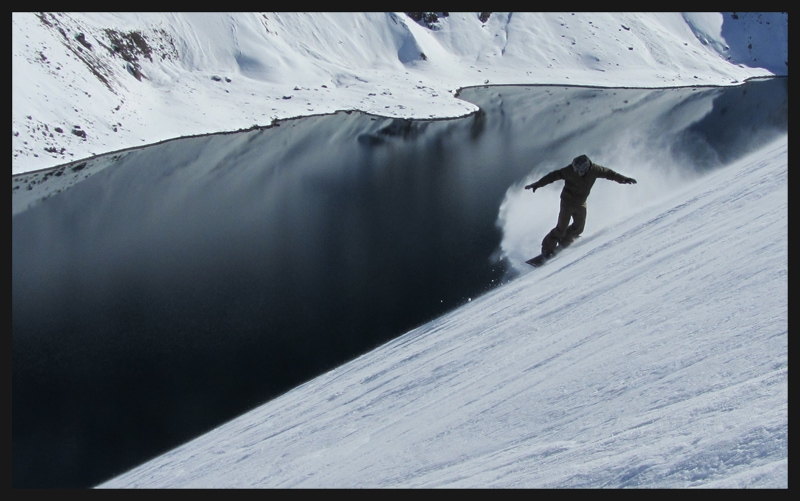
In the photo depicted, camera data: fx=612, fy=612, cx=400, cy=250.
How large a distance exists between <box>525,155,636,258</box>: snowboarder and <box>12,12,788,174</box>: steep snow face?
33.4 meters

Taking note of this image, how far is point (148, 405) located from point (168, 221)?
581 inches

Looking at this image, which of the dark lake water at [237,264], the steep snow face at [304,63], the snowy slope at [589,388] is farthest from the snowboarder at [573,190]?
the steep snow face at [304,63]

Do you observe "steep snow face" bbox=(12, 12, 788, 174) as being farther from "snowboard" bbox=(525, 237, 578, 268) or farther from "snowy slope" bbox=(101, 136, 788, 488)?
"snowy slope" bbox=(101, 136, 788, 488)

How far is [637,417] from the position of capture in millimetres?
5297

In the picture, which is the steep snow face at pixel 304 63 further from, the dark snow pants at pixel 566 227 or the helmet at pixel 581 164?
the helmet at pixel 581 164

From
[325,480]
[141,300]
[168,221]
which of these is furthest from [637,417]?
[168,221]

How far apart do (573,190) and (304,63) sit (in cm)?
6119

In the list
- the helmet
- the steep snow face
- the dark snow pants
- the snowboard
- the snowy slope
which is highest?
the steep snow face

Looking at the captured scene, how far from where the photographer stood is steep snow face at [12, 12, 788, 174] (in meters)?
43.1

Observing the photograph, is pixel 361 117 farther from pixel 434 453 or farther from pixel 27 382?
pixel 434 453

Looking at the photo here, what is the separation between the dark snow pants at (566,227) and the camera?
12.3m

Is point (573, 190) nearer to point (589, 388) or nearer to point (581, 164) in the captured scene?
point (581, 164)

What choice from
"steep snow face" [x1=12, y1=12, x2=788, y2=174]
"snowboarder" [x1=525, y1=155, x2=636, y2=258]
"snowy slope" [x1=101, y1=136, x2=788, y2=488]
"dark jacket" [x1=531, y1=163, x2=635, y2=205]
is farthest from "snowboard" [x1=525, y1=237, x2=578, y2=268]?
"steep snow face" [x1=12, y1=12, x2=788, y2=174]

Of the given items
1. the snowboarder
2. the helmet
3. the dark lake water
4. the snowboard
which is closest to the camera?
the helmet
